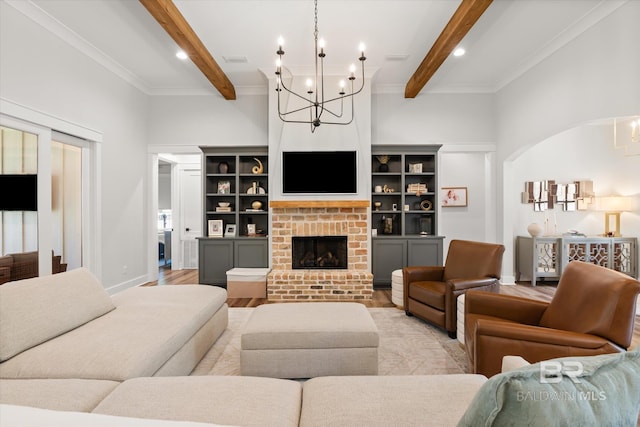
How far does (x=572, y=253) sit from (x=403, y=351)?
13.1 feet

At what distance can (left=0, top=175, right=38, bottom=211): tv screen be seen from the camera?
2.97 meters

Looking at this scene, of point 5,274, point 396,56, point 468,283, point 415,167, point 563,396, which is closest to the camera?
point 563,396

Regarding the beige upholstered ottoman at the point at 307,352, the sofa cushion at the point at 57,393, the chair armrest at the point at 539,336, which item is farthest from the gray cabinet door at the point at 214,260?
the chair armrest at the point at 539,336

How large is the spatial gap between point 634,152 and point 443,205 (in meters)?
2.95

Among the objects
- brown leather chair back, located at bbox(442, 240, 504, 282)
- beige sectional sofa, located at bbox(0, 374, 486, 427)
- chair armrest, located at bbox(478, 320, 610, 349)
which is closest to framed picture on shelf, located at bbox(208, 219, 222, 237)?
brown leather chair back, located at bbox(442, 240, 504, 282)

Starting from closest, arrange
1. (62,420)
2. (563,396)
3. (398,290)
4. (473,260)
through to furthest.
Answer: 1. (563,396)
2. (62,420)
3. (473,260)
4. (398,290)

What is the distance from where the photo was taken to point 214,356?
8.27 feet

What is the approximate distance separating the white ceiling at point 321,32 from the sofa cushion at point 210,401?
3.33m

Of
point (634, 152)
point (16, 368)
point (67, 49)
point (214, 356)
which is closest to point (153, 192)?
point (67, 49)

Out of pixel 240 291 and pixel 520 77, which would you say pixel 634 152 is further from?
pixel 240 291

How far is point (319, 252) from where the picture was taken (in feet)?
15.8

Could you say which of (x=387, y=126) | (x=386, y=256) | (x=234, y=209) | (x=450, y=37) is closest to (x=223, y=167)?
(x=234, y=209)

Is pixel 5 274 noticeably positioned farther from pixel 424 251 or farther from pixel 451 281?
pixel 424 251

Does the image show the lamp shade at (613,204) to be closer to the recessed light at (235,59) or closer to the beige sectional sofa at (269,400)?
the beige sectional sofa at (269,400)
